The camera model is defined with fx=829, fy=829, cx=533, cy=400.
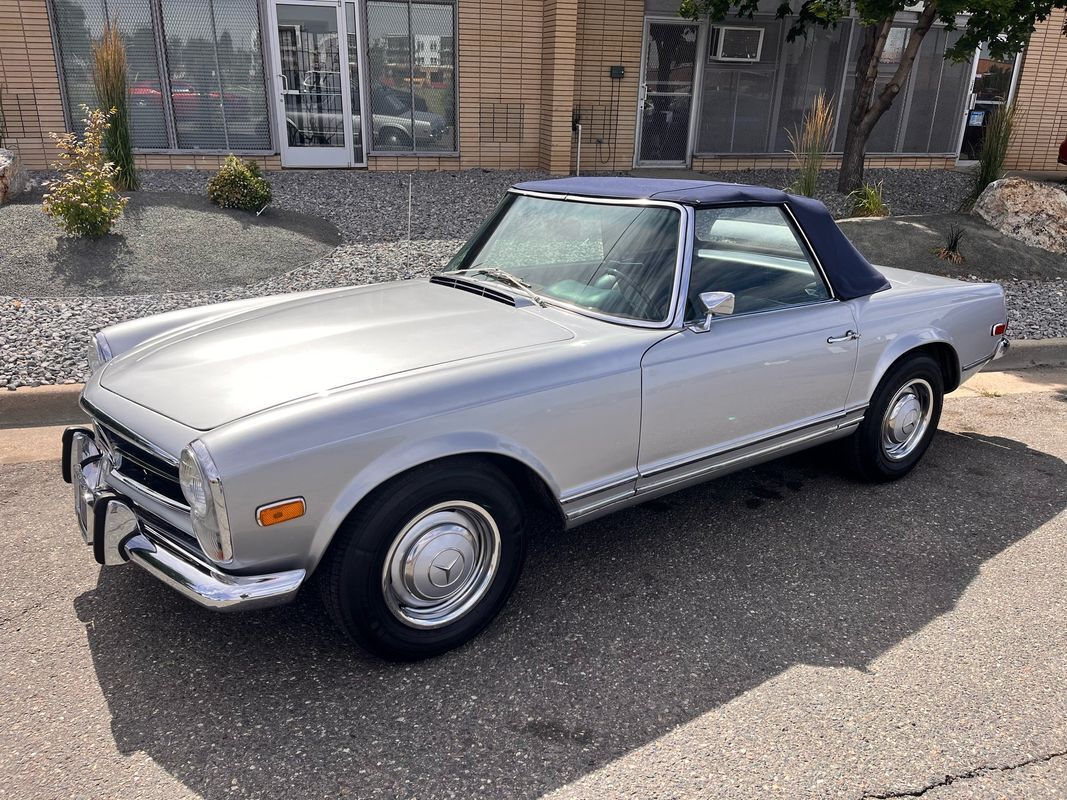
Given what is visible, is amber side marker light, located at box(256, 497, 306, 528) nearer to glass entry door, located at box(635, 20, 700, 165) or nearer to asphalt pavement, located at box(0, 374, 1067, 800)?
asphalt pavement, located at box(0, 374, 1067, 800)

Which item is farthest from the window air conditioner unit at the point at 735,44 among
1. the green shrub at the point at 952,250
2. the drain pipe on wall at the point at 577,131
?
the green shrub at the point at 952,250

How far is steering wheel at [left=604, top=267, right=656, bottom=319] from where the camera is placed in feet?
11.0

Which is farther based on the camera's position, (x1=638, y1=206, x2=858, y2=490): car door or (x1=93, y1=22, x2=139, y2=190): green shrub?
(x1=93, y1=22, x2=139, y2=190): green shrub

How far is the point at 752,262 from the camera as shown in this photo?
3.79 metres

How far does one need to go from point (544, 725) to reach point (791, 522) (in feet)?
6.15

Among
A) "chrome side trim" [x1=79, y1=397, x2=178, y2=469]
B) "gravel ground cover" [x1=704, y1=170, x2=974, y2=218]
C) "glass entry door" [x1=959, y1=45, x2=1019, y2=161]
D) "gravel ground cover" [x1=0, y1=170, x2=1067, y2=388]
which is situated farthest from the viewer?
"glass entry door" [x1=959, y1=45, x2=1019, y2=161]

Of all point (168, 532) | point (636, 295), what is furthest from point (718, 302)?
point (168, 532)

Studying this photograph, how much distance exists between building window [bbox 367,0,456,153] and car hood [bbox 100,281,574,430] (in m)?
9.47

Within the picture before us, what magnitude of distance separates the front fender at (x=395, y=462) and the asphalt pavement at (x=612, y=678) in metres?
0.58

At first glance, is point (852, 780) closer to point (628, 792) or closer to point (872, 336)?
point (628, 792)

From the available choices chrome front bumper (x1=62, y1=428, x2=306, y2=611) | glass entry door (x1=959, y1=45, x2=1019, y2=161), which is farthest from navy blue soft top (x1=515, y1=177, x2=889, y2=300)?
glass entry door (x1=959, y1=45, x2=1019, y2=161)

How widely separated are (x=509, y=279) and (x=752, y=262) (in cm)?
111

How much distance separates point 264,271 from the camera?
7.71 m

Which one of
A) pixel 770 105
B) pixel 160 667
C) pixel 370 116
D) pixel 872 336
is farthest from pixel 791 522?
pixel 770 105
